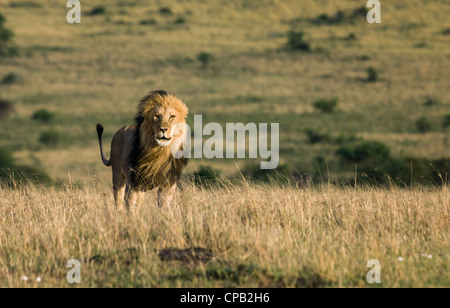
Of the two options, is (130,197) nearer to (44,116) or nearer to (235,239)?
(235,239)

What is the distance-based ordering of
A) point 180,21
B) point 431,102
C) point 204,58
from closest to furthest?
1. point 431,102
2. point 204,58
3. point 180,21

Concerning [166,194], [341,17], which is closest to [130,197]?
[166,194]

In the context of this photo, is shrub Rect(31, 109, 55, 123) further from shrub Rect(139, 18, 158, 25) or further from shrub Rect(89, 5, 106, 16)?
shrub Rect(89, 5, 106, 16)

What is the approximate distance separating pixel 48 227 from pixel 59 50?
5378 centimetres

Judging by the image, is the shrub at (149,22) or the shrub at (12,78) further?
the shrub at (149,22)

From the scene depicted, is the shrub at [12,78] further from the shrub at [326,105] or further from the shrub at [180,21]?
the shrub at [180,21]

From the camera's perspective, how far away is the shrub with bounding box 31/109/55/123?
134 ft

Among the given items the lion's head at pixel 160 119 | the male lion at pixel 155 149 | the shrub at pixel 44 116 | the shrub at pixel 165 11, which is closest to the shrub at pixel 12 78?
the shrub at pixel 44 116

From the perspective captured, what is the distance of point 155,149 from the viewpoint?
8.44m

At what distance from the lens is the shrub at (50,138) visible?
3659cm

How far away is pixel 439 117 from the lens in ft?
134

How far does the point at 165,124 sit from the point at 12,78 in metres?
43.8
